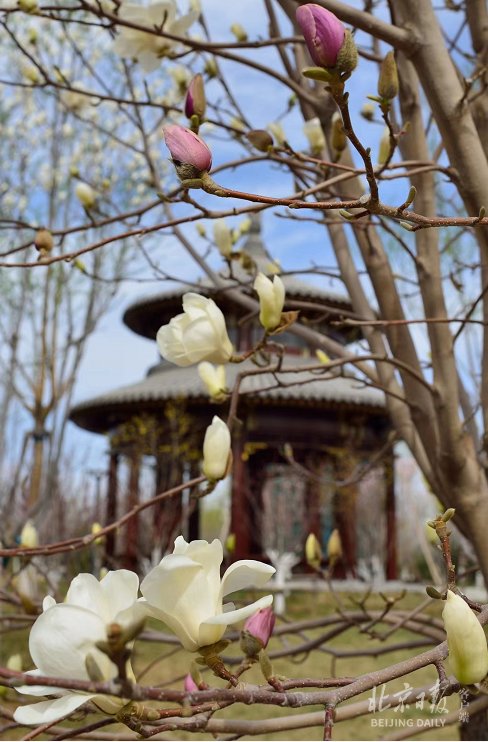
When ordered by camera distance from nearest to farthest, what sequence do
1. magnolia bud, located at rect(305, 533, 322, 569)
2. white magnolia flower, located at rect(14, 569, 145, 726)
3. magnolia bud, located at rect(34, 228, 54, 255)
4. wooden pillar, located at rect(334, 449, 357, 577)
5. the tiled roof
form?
white magnolia flower, located at rect(14, 569, 145, 726), magnolia bud, located at rect(34, 228, 54, 255), magnolia bud, located at rect(305, 533, 322, 569), the tiled roof, wooden pillar, located at rect(334, 449, 357, 577)

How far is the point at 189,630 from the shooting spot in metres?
0.66

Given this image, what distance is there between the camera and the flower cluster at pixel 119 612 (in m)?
0.55

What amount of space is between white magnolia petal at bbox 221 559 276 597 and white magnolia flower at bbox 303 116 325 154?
1388 mm

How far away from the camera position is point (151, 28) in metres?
1.62

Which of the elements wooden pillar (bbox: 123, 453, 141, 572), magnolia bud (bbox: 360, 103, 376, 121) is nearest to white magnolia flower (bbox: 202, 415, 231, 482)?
magnolia bud (bbox: 360, 103, 376, 121)

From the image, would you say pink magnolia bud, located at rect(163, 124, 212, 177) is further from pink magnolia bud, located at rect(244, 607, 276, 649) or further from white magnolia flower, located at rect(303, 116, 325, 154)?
white magnolia flower, located at rect(303, 116, 325, 154)

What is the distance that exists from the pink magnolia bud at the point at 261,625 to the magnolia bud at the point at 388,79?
0.65m

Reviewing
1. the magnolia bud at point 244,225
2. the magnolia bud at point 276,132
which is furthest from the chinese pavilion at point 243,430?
the magnolia bud at point 276,132

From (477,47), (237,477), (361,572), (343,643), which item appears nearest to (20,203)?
(237,477)

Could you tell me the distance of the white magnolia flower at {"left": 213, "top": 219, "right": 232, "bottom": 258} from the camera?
1867 mm

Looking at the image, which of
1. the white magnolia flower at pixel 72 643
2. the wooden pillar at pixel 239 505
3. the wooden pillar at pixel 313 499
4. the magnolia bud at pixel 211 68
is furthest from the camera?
the wooden pillar at pixel 313 499

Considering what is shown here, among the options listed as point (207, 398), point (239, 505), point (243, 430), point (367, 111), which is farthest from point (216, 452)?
point (243, 430)

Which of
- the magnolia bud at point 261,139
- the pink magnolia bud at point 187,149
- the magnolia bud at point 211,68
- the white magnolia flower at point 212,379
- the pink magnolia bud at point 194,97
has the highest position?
the magnolia bud at point 211,68

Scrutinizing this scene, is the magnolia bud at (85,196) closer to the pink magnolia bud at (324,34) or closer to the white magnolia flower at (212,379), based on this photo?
the white magnolia flower at (212,379)
